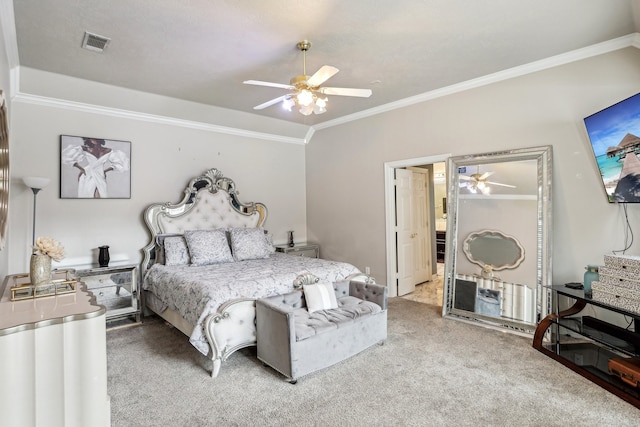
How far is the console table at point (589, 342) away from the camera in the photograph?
2.54 m

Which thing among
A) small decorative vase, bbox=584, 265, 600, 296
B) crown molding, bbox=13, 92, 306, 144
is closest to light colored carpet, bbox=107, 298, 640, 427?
small decorative vase, bbox=584, 265, 600, 296

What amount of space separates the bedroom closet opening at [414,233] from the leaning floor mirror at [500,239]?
0.65 metres

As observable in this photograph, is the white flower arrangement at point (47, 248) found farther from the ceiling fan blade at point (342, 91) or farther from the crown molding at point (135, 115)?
the crown molding at point (135, 115)

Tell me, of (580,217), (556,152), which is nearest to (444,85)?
(556,152)

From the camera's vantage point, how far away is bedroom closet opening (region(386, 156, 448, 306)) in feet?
16.9

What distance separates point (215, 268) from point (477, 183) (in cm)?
342

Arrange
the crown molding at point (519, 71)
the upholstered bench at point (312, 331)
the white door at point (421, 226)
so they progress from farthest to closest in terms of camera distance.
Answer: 1. the white door at point (421, 226)
2. the crown molding at point (519, 71)
3. the upholstered bench at point (312, 331)

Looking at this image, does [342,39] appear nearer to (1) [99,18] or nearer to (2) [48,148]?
(1) [99,18]

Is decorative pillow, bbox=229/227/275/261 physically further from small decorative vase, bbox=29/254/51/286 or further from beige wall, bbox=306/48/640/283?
small decorative vase, bbox=29/254/51/286

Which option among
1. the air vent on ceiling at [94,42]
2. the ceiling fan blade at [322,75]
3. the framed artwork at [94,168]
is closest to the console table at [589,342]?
the ceiling fan blade at [322,75]

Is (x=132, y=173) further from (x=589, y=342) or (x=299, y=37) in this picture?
(x=589, y=342)

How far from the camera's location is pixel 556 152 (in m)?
3.51

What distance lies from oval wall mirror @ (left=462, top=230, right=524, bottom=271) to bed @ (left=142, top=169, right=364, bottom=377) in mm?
1360

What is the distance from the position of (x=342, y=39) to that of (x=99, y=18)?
2.00 m
